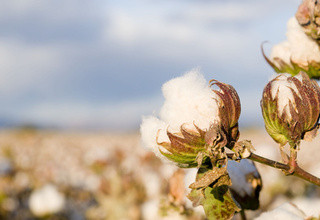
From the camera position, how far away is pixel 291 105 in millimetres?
1148

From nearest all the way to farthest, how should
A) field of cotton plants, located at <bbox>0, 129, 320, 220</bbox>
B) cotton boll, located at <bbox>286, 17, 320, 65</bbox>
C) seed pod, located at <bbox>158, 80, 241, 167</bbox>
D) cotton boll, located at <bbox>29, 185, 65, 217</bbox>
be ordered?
1. seed pod, located at <bbox>158, 80, 241, 167</bbox>
2. cotton boll, located at <bbox>286, 17, 320, 65</bbox>
3. field of cotton plants, located at <bbox>0, 129, 320, 220</bbox>
4. cotton boll, located at <bbox>29, 185, 65, 217</bbox>

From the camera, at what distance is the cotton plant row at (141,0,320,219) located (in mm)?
1111

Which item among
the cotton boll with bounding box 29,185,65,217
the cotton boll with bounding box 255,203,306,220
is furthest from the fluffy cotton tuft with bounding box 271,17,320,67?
the cotton boll with bounding box 29,185,65,217

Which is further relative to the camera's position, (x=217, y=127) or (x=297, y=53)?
(x=297, y=53)

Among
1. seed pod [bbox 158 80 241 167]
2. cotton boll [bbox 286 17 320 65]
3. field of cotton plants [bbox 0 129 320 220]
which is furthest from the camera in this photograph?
field of cotton plants [bbox 0 129 320 220]

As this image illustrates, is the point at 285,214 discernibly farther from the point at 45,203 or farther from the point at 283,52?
the point at 45,203

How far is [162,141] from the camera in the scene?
1145 millimetres

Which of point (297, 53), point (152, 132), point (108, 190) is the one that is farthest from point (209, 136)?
point (108, 190)

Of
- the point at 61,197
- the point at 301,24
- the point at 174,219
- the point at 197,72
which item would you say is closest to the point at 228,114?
the point at 197,72

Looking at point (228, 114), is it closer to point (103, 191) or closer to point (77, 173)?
point (103, 191)

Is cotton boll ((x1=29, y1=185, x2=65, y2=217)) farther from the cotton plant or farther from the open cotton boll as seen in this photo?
the open cotton boll

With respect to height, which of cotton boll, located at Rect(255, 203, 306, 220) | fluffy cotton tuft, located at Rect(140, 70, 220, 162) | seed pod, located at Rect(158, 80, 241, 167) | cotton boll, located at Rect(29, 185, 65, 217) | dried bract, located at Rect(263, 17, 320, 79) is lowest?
cotton boll, located at Rect(255, 203, 306, 220)

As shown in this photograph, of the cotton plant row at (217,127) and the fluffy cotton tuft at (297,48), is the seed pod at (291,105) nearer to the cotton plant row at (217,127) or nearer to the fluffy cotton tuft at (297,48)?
the cotton plant row at (217,127)

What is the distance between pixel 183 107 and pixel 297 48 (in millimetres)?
649
